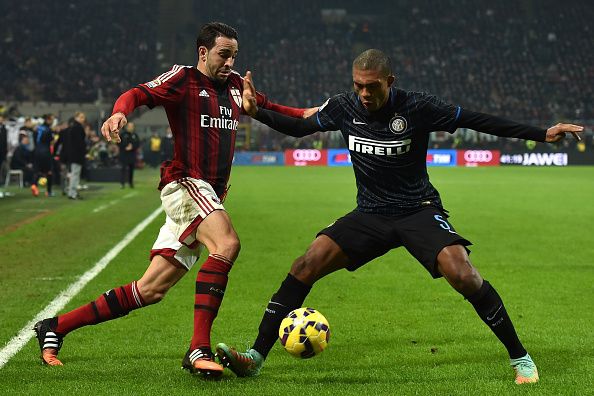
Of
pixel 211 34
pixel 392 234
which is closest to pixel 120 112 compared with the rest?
pixel 211 34

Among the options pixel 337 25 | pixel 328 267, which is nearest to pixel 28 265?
pixel 328 267

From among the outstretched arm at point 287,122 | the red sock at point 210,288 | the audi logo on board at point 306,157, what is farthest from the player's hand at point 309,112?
the audi logo on board at point 306,157

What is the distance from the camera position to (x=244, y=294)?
31.3 ft

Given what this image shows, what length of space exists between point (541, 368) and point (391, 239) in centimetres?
126

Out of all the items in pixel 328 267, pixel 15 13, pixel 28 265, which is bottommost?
pixel 28 265

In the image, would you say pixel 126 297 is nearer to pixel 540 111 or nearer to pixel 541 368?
pixel 541 368

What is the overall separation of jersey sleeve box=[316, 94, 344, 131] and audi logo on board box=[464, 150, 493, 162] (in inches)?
1820

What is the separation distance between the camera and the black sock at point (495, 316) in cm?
586

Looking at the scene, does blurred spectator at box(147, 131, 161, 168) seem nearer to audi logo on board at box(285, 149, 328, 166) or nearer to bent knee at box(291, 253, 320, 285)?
audi logo on board at box(285, 149, 328, 166)

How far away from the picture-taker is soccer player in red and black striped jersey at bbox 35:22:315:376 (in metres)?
6.14

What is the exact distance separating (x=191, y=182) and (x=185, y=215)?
23 centimetres

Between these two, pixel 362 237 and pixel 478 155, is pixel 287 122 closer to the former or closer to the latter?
pixel 362 237

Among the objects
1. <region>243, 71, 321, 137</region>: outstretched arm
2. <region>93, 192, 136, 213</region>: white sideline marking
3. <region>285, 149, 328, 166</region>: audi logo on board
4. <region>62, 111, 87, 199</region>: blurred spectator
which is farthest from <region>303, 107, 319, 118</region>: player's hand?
<region>285, 149, 328, 166</region>: audi logo on board

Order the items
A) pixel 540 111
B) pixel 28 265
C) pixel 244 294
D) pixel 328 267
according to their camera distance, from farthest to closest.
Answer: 1. pixel 540 111
2. pixel 28 265
3. pixel 244 294
4. pixel 328 267
